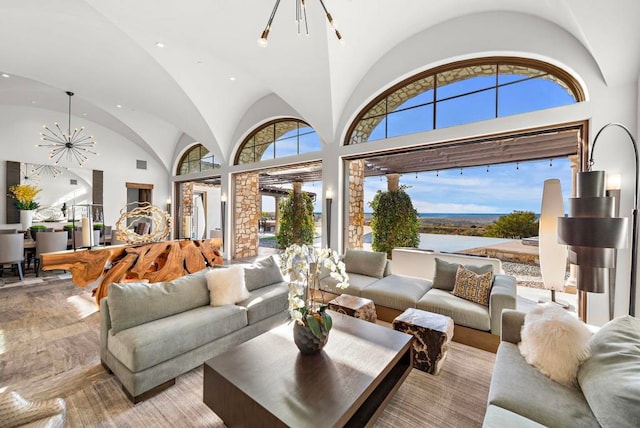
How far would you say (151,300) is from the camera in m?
2.36

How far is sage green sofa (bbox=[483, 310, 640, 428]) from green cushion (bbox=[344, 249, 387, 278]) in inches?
88.8

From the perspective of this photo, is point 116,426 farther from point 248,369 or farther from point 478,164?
point 478,164

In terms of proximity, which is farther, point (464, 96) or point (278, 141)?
point (278, 141)

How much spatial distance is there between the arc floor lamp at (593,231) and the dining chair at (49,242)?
26.6ft

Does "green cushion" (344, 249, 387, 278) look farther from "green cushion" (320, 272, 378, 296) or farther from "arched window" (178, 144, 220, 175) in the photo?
"arched window" (178, 144, 220, 175)

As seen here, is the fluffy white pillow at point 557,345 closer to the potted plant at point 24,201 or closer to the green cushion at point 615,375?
the green cushion at point 615,375

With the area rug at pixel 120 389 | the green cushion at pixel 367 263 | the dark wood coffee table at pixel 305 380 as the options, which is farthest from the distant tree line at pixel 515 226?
the dark wood coffee table at pixel 305 380

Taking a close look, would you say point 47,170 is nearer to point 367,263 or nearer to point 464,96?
point 367,263

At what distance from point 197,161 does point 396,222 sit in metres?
7.16

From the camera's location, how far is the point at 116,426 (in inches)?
67.9

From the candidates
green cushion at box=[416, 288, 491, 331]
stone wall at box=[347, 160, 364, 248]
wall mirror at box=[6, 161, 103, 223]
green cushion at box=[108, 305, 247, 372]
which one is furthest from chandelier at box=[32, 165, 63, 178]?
green cushion at box=[416, 288, 491, 331]

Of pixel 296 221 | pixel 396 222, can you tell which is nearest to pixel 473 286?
pixel 396 222

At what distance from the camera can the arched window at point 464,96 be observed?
3.56m

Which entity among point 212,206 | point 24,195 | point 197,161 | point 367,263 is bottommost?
point 367,263
